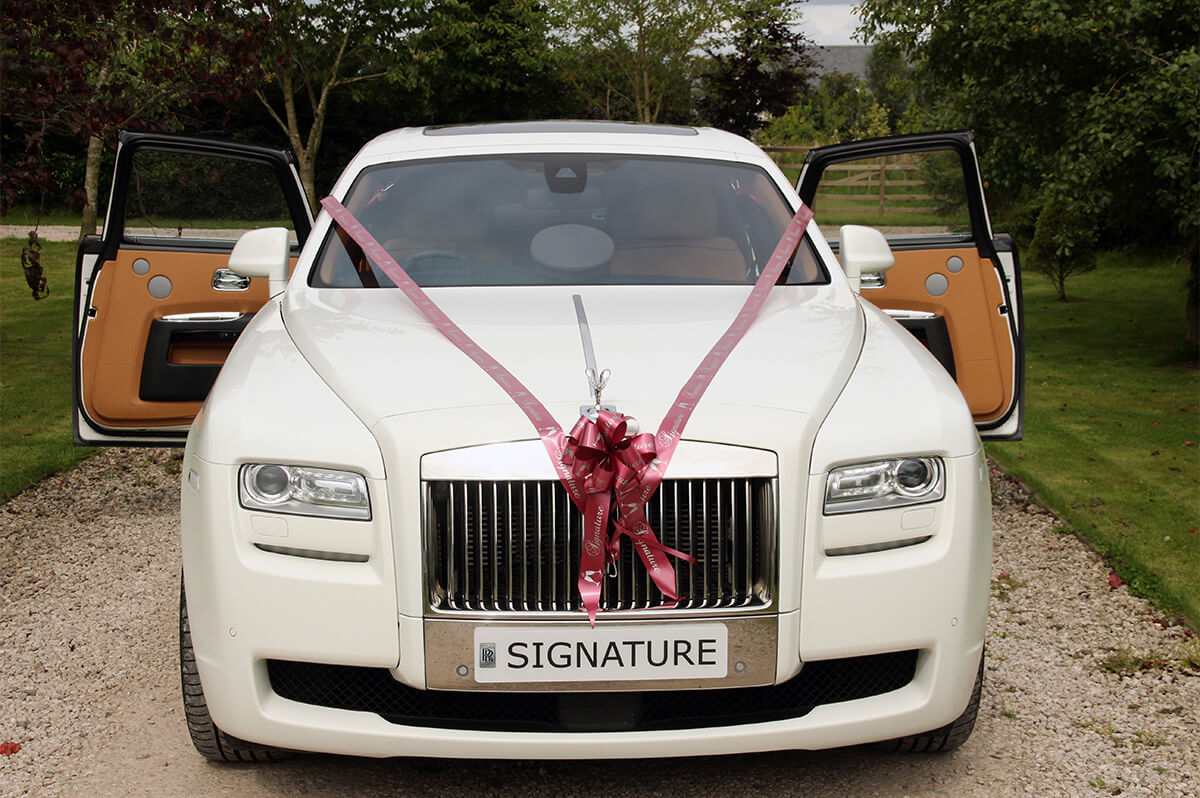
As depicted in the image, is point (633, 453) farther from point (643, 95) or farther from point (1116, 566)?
point (643, 95)

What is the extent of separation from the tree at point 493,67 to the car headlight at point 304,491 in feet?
99.6

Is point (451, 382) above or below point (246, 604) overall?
above

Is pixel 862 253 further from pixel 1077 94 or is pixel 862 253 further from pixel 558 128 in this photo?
pixel 1077 94

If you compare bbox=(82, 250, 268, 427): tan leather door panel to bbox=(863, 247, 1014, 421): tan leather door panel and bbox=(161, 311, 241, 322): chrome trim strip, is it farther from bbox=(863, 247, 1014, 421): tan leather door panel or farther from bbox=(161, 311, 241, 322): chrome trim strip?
bbox=(863, 247, 1014, 421): tan leather door panel

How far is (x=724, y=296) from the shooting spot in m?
4.08

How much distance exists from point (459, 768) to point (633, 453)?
1.30 metres

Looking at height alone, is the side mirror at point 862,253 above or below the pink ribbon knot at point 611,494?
above

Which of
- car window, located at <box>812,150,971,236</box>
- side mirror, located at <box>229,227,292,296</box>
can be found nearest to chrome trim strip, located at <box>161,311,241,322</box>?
side mirror, located at <box>229,227,292,296</box>

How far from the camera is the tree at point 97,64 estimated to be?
25.8 feet

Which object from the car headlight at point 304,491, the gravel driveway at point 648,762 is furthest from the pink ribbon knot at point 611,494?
the gravel driveway at point 648,762

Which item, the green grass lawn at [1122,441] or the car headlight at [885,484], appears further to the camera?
the green grass lawn at [1122,441]

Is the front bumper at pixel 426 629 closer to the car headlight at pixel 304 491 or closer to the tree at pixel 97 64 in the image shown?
the car headlight at pixel 304 491

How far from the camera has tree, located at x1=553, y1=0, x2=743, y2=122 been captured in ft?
112

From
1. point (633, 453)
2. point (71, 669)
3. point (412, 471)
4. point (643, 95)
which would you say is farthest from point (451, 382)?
point (643, 95)
